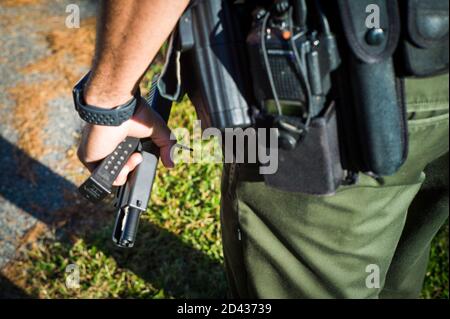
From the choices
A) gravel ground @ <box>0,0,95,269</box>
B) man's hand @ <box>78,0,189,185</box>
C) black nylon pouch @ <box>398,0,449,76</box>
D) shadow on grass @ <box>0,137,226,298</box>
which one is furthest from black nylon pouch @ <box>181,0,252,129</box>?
gravel ground @ <box>0,0,95,269</box>

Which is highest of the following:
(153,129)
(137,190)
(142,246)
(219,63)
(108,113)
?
(219,63)

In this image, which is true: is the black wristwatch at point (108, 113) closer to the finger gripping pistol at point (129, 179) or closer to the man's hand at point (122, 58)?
the man's hand at point (122, 58)

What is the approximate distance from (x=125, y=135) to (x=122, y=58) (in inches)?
11.9

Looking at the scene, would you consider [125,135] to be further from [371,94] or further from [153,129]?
[371,94]

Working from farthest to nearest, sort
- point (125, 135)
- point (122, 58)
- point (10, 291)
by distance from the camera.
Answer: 1. point (10, 291)
2. point (125, 135)
3. point (122, 58)

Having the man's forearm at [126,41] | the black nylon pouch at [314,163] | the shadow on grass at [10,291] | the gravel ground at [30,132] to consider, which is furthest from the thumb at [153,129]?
the gravel ground at [30,132]

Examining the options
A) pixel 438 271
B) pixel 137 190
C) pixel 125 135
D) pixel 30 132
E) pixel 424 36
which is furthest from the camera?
pixel 30 132

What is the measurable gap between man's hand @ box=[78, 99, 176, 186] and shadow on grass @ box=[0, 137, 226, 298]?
3.45ft

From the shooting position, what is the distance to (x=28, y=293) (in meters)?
2.50

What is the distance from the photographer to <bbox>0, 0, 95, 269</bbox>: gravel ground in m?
2.88

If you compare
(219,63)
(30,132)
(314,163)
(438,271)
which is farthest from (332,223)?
(30,132)

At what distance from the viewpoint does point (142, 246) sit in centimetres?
272
